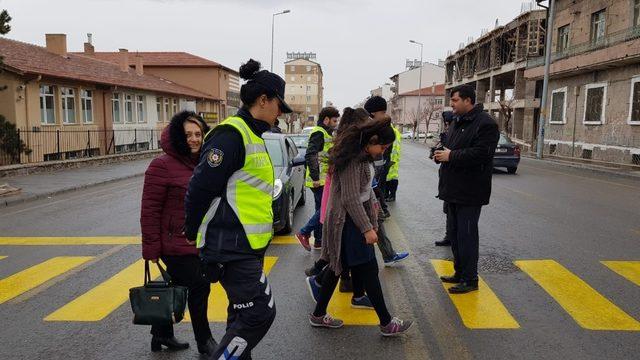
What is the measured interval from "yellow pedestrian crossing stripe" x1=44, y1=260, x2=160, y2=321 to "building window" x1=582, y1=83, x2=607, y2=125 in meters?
26.1

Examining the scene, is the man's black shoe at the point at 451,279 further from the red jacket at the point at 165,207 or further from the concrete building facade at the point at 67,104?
the concrete building facade at the point at 67,104

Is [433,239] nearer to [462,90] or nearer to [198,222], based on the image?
[462,90]

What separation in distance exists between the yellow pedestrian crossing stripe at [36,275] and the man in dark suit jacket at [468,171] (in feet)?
14.7

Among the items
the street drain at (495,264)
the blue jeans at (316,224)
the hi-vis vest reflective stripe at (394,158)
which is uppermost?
the hi-vis vest reflective stripe at (394,158)

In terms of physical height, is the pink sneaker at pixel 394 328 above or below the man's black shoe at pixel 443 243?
above

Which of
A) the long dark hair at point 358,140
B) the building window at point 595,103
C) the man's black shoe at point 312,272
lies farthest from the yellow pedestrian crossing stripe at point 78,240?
the building window at point 595,103

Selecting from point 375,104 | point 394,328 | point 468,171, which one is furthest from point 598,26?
point 394,328

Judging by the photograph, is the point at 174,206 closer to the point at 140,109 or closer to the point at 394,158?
the point at 394,158

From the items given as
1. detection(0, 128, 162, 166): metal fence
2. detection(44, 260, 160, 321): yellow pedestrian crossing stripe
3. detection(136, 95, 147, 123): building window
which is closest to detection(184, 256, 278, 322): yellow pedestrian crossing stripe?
detection(44, 260, 160, 321): yellow pedestrian crossing stripe

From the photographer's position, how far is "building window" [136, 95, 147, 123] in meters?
31.7

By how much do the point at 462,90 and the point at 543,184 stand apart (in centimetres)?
1105

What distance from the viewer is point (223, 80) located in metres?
52.3

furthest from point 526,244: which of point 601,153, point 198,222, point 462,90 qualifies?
point 601,153

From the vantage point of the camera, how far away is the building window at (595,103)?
25.8 meters
